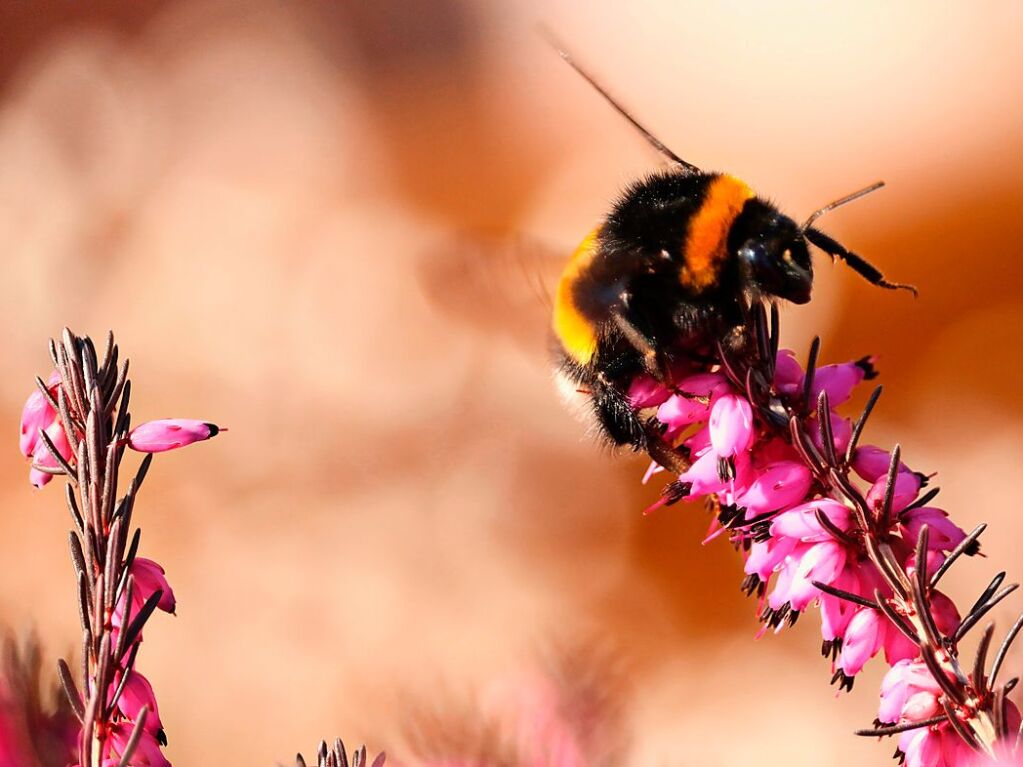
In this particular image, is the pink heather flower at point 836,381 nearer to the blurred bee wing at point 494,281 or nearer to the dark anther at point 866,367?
the dark anther at point 866,367

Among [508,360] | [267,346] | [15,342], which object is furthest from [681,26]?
[15,342]

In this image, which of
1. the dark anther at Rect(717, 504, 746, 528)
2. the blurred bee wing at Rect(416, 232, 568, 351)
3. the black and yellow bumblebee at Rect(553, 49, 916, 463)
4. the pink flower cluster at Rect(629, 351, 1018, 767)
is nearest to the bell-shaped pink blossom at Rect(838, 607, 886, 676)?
the pink flower cluster at Rect(629, 351, 1018, 767)

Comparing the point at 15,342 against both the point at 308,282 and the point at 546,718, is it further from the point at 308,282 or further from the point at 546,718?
the point at 546,718

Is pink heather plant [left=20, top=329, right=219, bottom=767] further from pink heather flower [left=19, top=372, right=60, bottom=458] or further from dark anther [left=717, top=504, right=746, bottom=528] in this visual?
dark anther [left=717, top=504, right=746, bottom=528]

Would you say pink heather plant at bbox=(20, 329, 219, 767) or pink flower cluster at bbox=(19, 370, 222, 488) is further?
pink flower cluster at bbox=(19, 370, 222, 488)

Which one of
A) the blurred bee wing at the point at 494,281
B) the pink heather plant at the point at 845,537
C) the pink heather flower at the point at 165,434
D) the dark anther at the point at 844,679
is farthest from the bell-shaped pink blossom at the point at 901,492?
the blurred bee wing at the point at 494,281
